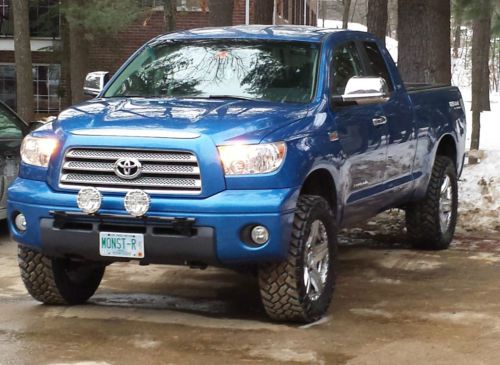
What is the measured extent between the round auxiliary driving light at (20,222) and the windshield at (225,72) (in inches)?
54.5

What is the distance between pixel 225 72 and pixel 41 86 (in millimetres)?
21443

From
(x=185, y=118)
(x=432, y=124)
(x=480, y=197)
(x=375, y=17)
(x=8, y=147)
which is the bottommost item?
(x=480, y=197)

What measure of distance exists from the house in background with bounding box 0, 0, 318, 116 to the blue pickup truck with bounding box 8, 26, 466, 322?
17.5 meters

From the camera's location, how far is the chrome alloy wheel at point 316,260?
5.80 m

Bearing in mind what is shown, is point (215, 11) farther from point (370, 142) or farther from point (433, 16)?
point (370, 142)

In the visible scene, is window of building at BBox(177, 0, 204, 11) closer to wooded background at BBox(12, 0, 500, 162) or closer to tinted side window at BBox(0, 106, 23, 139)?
wooded background at BBox(12, 0, 500, 162)

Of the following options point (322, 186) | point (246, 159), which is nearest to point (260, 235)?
point (246, 159)

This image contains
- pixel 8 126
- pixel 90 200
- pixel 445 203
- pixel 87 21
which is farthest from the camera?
pixel 87 21

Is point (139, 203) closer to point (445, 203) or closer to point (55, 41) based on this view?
point (445, 203)

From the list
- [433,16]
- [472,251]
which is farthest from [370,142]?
[433,16]

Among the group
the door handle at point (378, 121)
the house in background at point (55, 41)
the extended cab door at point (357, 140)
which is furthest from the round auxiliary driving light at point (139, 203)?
the house in background at point (55, 41)

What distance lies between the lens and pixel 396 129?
7.43m

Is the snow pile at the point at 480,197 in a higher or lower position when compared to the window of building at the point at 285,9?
lower

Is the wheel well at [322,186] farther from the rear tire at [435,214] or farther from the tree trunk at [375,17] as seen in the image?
the tree trunk at [375,17]
